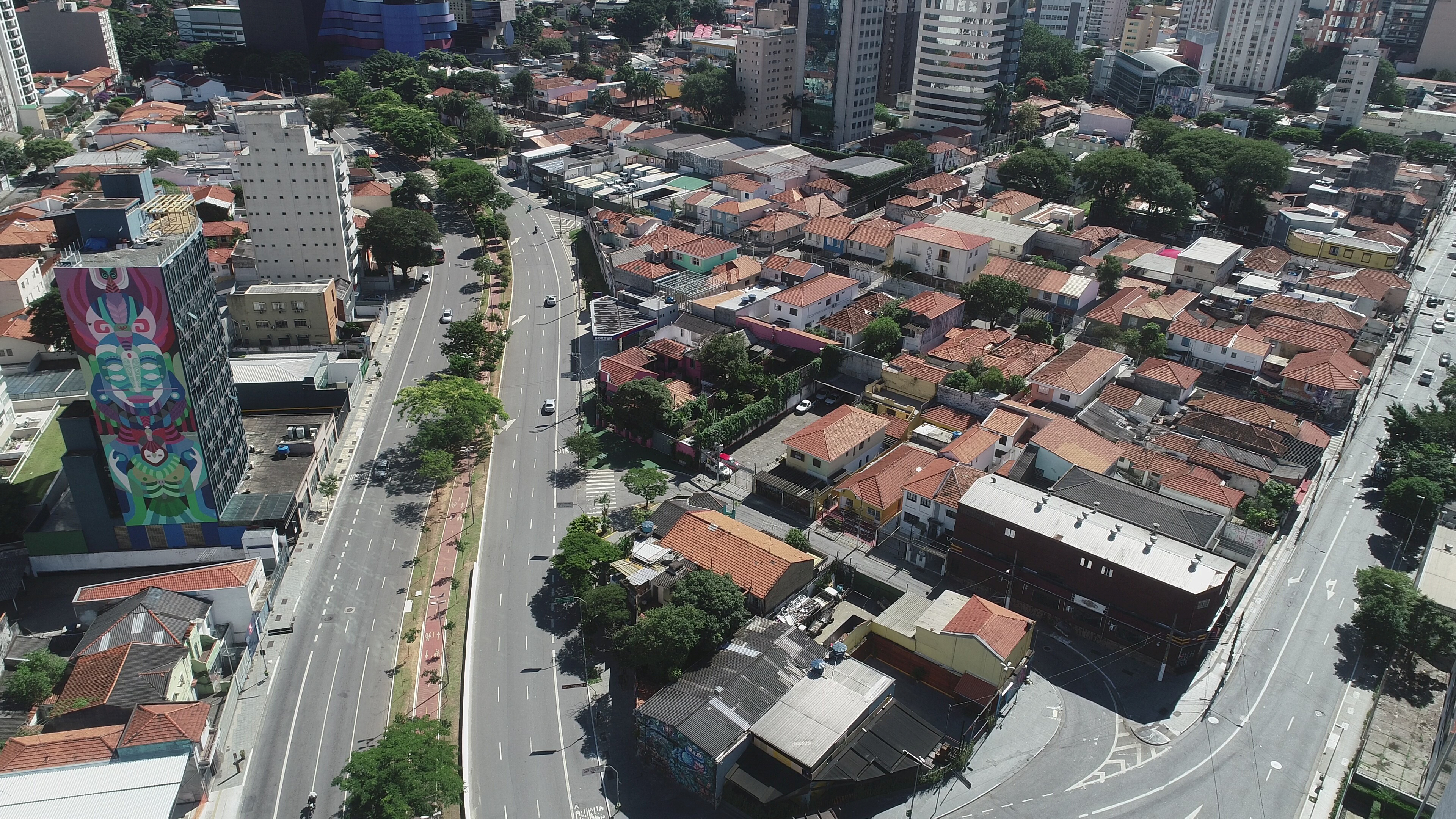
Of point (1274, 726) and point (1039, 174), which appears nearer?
point (1274, 726)

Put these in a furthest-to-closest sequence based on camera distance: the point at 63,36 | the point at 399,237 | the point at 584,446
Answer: the point at 63,36, the point at 399,237, the point at 584,446

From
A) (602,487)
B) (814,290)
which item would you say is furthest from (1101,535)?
(814,290)

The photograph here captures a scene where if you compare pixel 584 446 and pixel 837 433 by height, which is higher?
pixel 837 433

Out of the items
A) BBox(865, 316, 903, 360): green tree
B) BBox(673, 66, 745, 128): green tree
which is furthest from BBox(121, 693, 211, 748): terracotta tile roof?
BBox(673, 66, 745, 128): green tree

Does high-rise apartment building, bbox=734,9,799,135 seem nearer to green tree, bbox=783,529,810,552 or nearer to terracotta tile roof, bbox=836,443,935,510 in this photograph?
terracotta tile roof, bbox=836,443,935,510

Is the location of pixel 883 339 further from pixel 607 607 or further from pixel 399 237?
pixel 399 237

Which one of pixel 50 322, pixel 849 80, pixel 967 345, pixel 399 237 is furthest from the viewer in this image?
pixel 849 80
